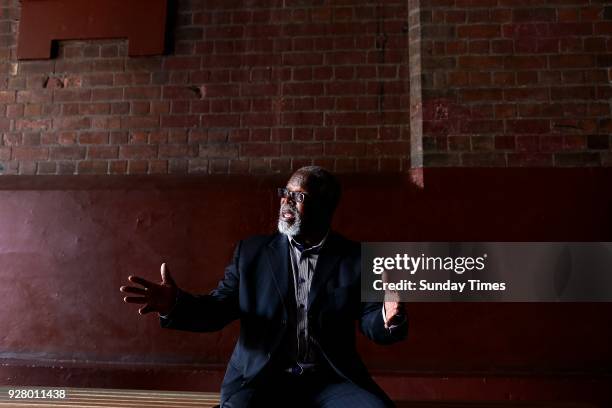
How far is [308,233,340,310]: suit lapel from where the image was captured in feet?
5.69

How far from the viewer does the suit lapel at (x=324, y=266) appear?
68.3 inches

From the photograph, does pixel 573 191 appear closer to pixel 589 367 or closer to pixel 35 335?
pixel 589 367

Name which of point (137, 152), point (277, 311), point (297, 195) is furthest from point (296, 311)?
point (137, 152)

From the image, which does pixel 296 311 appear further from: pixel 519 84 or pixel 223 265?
pixel 519 84

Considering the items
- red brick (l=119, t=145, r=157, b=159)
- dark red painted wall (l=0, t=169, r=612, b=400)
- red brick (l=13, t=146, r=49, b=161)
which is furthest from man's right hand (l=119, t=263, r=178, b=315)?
red brick (l=13, t=146, r=49, b=161)

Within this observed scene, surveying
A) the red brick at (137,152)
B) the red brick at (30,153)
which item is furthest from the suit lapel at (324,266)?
the red brick at (30,153)

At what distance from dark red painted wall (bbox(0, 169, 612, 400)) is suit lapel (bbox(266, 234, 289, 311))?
0.94 m

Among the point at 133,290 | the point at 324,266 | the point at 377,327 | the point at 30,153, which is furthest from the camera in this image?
the point at 30,153

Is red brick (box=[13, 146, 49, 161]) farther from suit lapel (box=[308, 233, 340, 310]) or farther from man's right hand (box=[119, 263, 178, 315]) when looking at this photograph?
suit lapel (box=[308, 233, 340, 310])

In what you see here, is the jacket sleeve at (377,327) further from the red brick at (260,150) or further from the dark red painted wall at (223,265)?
the red brick at (260,150)

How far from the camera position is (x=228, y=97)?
9.97ft

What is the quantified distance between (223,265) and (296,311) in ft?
3.78

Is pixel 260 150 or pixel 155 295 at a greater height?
pixel 260 150

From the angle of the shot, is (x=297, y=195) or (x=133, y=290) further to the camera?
(x=297, y=195)
